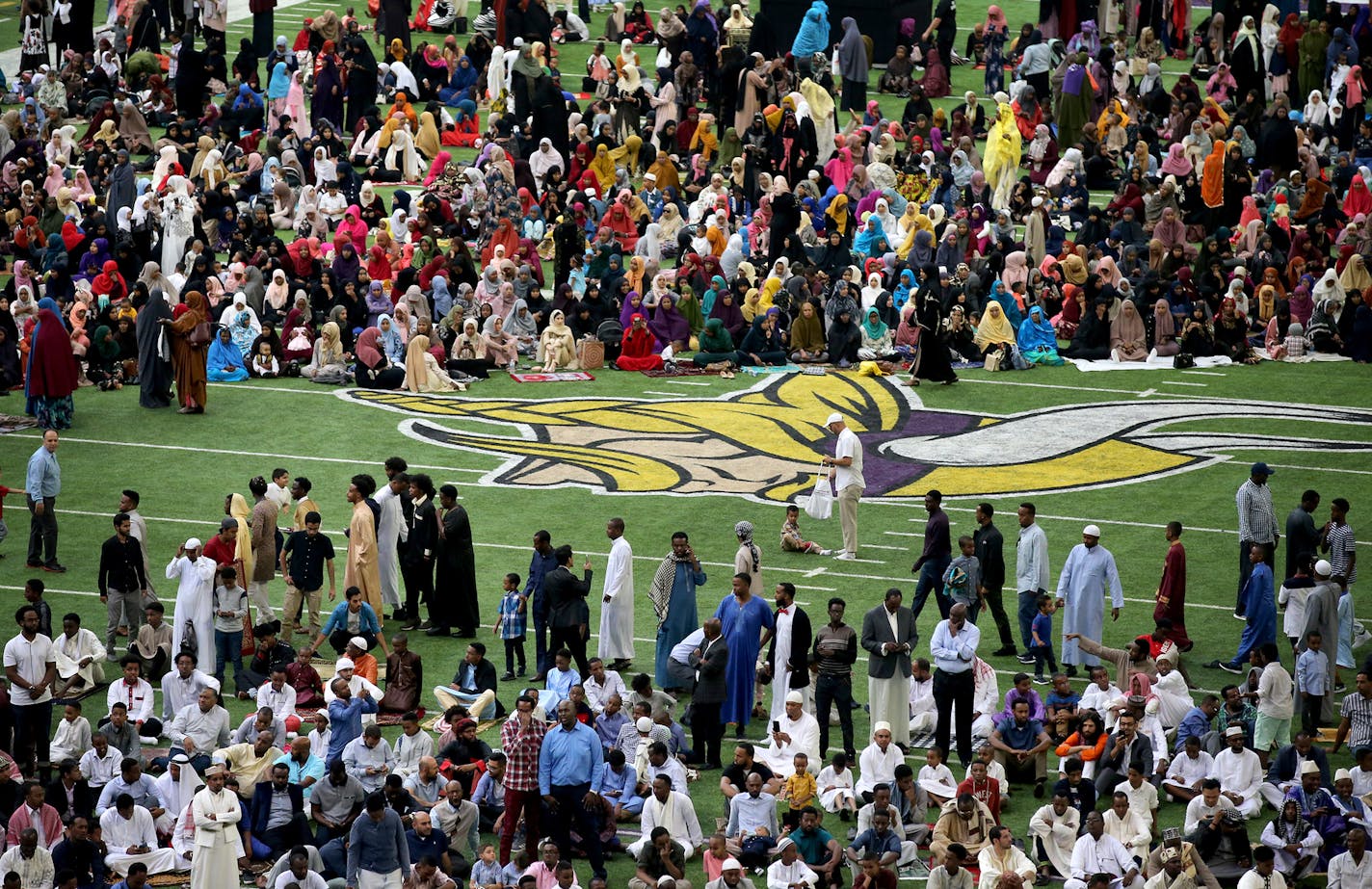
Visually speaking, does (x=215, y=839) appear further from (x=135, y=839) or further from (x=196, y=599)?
(x=196, y=599)

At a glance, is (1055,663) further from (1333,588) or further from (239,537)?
(239,537)

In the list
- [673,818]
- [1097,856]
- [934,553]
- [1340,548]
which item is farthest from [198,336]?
[1097,856]

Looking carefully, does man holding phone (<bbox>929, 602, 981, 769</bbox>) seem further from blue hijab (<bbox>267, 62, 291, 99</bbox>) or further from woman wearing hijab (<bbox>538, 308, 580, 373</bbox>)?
blue hijab (<bbox>267, 62, 291, 99</bbox>)

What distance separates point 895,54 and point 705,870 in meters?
28.2

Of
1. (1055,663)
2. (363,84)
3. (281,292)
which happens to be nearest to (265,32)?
(363,84)

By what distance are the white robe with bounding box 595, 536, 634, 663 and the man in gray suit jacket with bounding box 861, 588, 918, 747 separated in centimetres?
263


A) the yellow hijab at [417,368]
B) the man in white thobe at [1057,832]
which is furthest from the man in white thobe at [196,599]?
the yellow hijab at [417,368]

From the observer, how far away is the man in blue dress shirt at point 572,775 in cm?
1839

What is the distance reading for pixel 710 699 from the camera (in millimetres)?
20266

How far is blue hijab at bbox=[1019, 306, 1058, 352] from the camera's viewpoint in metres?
32.9

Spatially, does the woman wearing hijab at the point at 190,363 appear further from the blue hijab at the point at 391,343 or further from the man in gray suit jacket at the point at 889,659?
the man in gray suit jacket at the point at 889,659

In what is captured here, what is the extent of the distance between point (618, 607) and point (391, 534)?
2641mm

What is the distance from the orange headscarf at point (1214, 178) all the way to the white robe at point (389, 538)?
1772cm

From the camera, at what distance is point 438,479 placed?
27562 millimetres
